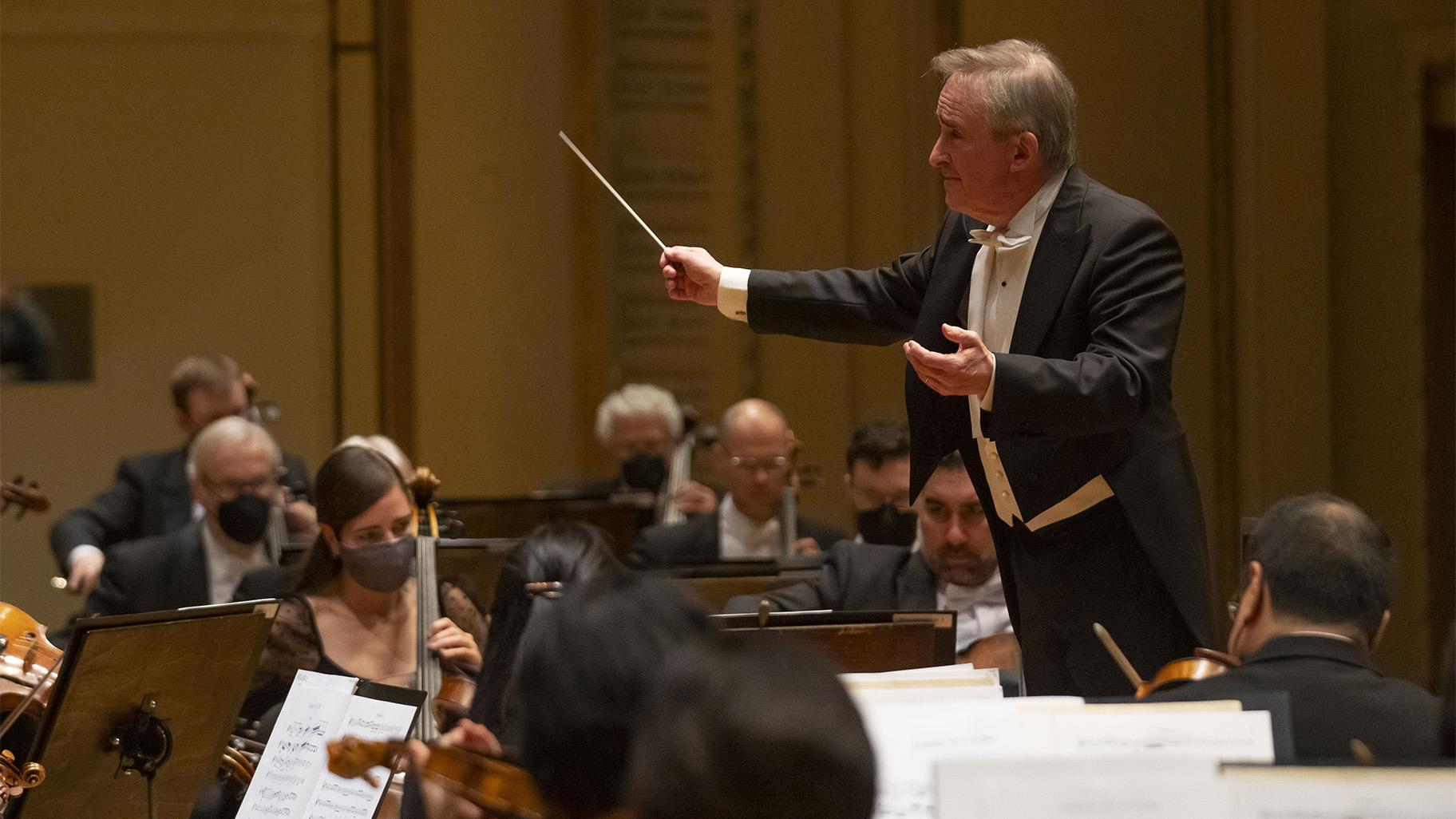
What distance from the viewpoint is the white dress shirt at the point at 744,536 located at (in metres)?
5.70

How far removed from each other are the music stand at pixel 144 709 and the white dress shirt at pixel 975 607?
2.09 meters

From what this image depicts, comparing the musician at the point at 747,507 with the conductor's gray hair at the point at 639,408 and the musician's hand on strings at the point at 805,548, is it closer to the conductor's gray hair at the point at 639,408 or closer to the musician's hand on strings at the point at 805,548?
the musician's hand on strings at the point at 805,548

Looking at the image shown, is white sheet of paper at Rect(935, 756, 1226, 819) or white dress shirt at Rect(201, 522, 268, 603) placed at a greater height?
white sheet of paper at Rect(935, 756, 1226, 819)

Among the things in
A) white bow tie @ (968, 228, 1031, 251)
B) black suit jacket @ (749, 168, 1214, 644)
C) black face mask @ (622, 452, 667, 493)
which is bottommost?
black face mask @ (622, 452, 667, 493)

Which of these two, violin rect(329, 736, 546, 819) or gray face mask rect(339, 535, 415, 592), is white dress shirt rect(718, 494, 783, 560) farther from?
violin rect(329, 736, 546, 819)

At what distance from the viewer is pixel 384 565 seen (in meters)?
3.83

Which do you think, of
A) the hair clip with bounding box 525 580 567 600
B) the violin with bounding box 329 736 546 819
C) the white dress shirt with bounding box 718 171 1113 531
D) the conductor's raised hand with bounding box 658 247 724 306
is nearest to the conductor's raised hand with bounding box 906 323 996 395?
the white dress shirt with bounding box 718 171 1113 531

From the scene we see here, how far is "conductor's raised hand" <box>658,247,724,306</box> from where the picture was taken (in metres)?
2.87

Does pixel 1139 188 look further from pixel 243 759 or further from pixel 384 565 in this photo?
pixel 243 759

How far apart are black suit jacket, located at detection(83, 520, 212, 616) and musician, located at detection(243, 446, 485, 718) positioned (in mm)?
1372

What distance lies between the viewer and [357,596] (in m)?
3.89

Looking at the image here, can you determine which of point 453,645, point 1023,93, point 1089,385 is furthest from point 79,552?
point 1089,385

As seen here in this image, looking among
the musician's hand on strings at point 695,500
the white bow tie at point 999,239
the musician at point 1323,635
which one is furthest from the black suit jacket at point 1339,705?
the musician's hand on strings at point 695,500

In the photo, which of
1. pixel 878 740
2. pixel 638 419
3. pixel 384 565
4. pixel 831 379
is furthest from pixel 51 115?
pixel 878 740
